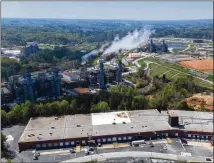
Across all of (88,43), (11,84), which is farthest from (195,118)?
(88,43)

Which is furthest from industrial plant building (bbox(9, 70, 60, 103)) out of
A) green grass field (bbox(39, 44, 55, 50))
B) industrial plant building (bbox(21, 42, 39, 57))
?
green grass field (bbox(39, 44, 55, 50))

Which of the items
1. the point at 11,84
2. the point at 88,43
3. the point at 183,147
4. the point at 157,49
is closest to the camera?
the point at 183,147

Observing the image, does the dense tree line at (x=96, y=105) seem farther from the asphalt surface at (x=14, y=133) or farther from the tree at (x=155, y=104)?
the asphalt surface at (x=14, y=133)

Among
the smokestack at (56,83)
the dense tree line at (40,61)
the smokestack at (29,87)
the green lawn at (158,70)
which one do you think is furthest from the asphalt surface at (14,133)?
the green lawn at (158,70)

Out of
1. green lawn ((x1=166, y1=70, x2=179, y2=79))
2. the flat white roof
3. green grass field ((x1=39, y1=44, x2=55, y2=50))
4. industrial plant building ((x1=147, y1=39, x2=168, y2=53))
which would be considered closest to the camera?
the flat white roof

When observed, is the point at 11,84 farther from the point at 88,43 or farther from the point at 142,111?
the point at 88,43

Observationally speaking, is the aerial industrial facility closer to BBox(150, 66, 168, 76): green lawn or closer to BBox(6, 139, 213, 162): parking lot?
BBox(150, 66, 168, 76): green lawn

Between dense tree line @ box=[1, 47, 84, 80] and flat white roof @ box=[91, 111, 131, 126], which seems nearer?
flat white roof @ box=[91, 111, 131, 126]
